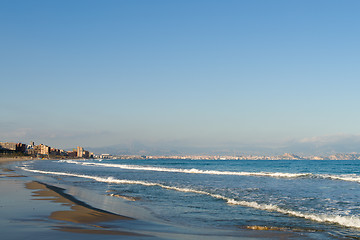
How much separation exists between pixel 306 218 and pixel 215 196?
7722mm

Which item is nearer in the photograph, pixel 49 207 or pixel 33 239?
pixel 33 239

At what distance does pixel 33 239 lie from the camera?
8.23 metres

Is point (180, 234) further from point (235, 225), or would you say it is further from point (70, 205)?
point (70, 205)

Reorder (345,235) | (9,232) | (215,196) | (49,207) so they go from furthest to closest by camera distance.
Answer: (215,196), (49,207), (345,235), (9,232)

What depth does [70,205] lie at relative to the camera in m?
15.7

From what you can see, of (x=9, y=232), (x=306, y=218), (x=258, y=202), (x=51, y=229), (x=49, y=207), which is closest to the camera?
(x=9, y=232)

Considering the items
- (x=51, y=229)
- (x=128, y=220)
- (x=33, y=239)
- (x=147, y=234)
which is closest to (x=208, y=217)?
(x=128, y=220)

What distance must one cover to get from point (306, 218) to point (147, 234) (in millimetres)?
7268

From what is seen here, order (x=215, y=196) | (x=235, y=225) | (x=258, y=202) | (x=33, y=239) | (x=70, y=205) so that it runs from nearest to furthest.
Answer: (x=33, y=239) → (x=235, y=225) → (x=70, y=205) → (x=258, y=202) → (x=215, y=196)

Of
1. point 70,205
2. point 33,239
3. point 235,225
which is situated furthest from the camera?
point 70,205

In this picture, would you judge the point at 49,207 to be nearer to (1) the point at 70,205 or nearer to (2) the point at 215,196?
(1) the point at 70,205

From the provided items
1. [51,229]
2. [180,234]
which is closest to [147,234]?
[180,234]

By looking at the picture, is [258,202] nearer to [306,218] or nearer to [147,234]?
[306,218]

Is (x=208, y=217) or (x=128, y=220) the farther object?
(x=208, y=217)
